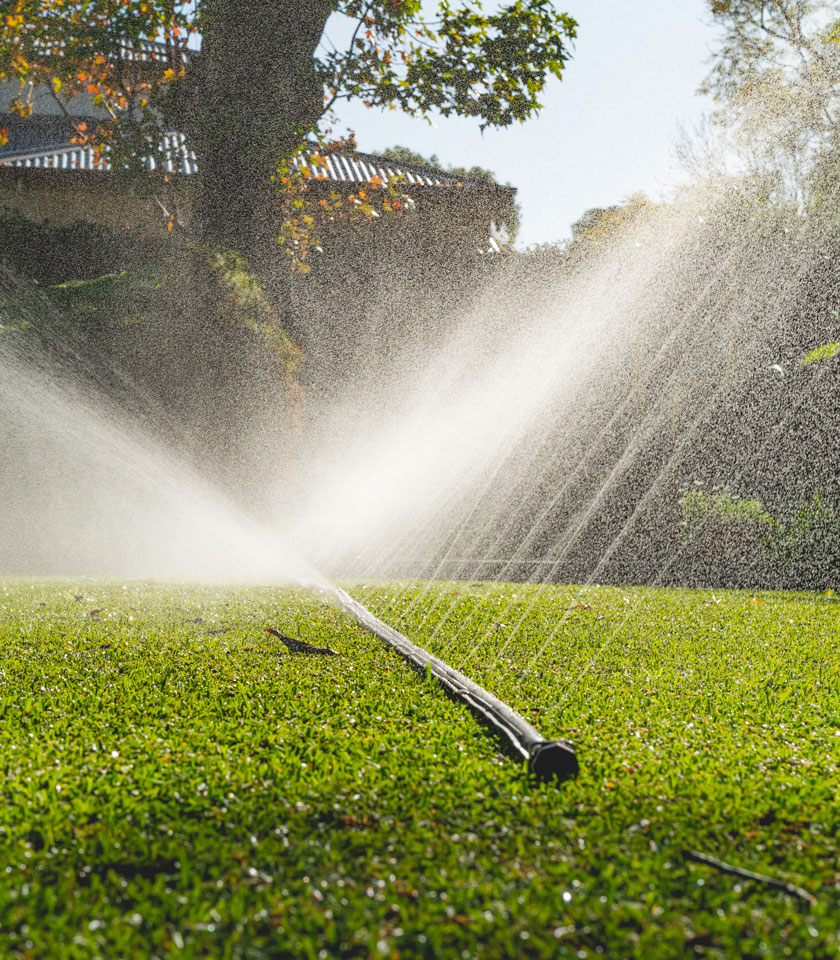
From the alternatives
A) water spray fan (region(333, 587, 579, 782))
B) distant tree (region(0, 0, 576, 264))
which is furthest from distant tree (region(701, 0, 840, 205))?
water spray fan (region(333, 587, 579, 782))

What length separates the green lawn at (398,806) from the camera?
1.31 m

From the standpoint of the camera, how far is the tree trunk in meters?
11.1

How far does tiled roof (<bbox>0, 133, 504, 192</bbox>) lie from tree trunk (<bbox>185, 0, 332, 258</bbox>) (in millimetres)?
1551

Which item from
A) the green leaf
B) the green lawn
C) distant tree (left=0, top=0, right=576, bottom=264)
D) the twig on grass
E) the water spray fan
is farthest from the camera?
distant tree (left=0, top=0, right=576, bottom=264)

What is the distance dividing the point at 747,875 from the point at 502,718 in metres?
0.93

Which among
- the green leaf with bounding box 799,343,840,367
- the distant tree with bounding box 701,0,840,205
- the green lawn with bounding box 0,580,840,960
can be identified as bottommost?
the green lawn with bounding box 0,580,840,960

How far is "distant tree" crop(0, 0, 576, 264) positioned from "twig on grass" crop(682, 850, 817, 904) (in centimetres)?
1070

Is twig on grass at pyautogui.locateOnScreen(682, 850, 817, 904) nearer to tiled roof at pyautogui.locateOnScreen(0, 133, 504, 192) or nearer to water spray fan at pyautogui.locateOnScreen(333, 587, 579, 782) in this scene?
water spray fan at pyautogui.locateOnScreen(333, 587, 579, 782)

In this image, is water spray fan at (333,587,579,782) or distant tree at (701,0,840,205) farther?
distant tree at (701,0,840,205)

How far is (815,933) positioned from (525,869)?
478 mm

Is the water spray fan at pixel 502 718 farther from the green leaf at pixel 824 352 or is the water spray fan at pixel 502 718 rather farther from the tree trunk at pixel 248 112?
the tree trunk at pixel 248 112

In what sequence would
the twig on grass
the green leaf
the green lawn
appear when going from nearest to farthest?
the green lawn
the twig on grass
the green leaf

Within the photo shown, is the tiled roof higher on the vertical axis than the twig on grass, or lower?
higher

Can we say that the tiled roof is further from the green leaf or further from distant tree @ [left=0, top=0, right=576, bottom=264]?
the green leaf
